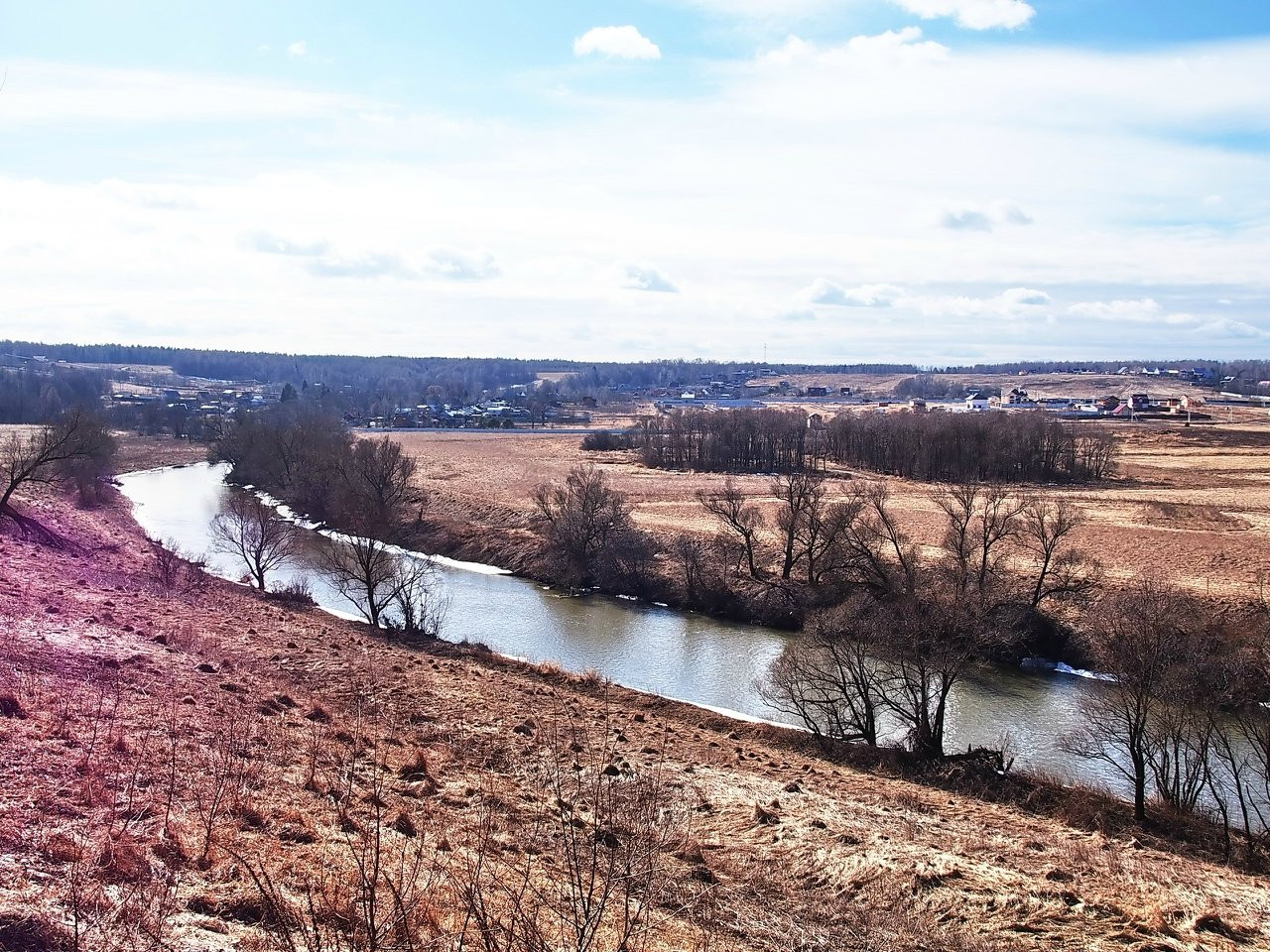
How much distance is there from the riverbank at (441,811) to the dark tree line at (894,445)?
52662 millimetres

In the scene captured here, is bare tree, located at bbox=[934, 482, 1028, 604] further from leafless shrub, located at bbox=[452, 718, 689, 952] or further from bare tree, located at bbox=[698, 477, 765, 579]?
leafless shrub, located at bbox=[452, 718, 689, 952]

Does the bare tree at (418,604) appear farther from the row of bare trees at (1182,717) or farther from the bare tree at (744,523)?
the row of bare trees at (1182,717)

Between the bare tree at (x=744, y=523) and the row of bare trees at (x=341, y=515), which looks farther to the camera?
the bare tree at (x=744, y=523)

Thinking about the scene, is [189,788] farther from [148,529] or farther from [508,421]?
[508,421]

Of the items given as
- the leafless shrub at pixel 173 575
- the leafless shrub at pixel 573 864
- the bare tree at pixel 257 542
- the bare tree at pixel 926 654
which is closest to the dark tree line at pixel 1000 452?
the bare tree at pixel 926 654

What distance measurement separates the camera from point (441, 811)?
37.6 feet

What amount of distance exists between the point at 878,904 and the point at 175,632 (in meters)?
16.4

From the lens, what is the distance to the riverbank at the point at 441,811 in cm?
805

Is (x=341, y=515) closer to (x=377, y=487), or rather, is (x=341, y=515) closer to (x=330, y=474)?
(x=377, y=487)

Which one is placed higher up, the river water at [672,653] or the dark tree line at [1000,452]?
the dark tree line at [1000,452]

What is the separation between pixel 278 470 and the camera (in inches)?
2399

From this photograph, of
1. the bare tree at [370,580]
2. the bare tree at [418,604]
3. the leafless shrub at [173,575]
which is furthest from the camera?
the bare tree at [370,580]

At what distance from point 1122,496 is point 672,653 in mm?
40072

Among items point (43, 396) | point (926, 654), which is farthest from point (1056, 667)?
point (43, 396)
